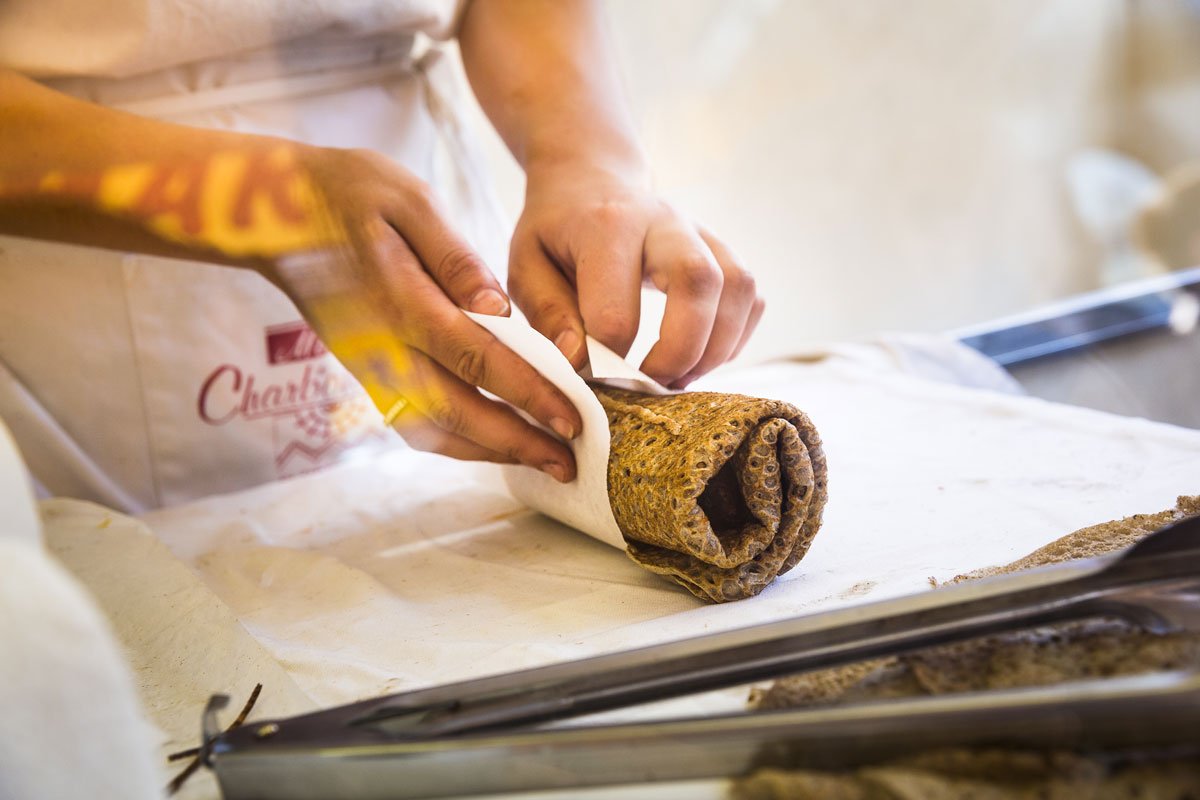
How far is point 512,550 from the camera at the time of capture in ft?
3.38

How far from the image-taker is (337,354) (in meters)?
1.14

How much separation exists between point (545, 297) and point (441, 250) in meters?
0.14

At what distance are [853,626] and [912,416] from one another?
748 millimetres

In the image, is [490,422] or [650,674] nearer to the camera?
[650,674]

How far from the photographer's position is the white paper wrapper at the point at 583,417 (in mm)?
905

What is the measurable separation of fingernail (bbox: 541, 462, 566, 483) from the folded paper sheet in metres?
0.04

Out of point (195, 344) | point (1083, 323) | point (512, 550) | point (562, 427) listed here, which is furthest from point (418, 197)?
point (1083, 323)

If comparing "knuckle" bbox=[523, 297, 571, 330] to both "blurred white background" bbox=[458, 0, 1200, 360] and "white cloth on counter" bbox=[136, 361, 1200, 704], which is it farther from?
"blurred white background" bbox=[458, 0, 1200, 360]

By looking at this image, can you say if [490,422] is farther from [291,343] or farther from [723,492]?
[291,343]

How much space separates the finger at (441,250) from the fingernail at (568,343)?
8 centimetres

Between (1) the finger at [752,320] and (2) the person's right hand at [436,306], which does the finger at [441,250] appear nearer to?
(2) the person's right hand at [436,306]

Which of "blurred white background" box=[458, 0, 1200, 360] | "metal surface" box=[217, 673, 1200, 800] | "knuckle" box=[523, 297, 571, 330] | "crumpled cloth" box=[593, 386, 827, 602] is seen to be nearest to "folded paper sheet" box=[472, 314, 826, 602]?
"crumpled cloth" box=[593, 386, 827, 602]

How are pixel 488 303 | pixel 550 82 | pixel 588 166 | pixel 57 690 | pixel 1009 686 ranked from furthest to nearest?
pixel 550 82, pixel 588 166, pixel 488 303, pixel 1009 686, pixel 57 690

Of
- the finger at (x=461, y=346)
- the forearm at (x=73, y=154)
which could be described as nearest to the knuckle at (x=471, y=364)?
the finger at (x=461, y=346)
